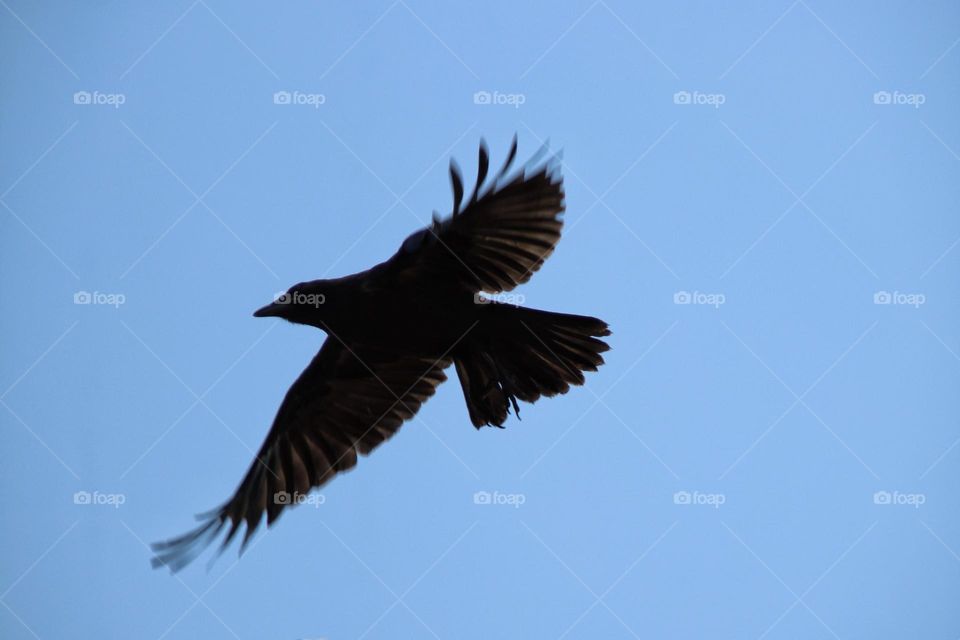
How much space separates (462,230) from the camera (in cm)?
799

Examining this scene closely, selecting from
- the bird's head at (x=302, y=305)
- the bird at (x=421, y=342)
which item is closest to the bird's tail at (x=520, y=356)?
the bird at (x=421, y=342)

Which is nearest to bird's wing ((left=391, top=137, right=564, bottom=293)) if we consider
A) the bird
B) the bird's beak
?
the bird

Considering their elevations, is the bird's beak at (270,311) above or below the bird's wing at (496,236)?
below

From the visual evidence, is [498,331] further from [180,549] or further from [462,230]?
[180,549]

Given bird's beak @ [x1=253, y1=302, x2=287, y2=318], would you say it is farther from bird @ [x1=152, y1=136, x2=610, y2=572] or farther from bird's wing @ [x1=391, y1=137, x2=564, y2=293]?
bird's wing @ [x1=391, y1=137, x2=564, y2=293]

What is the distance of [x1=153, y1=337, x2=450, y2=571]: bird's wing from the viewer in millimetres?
9305

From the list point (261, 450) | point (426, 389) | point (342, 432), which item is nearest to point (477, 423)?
point (426, 389)

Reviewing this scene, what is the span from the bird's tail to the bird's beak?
1526 millimetres

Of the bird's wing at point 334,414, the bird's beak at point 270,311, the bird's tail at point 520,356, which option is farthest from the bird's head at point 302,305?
the bird's tail at point 520,356

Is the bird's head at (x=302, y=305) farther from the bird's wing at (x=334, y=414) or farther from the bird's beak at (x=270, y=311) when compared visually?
the bird's wing at (x=334, y=414)

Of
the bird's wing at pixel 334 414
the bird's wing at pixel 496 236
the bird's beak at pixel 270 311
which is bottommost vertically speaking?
the bird's wing at pixel 334 414

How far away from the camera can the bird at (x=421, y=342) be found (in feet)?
26.0

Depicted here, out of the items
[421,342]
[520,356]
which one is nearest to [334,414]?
[421,342]

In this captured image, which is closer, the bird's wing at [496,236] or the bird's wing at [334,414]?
the bird's wing at [496,236]
